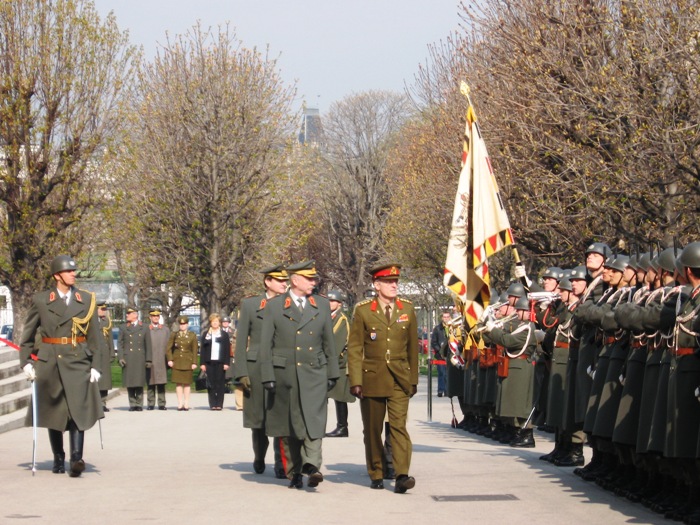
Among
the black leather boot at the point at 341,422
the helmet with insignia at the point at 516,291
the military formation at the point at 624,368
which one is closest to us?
the military formation at the point at 624,368

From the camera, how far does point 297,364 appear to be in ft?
40.4

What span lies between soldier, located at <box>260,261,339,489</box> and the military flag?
1802mm

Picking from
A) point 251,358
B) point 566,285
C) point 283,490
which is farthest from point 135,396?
point 283,490

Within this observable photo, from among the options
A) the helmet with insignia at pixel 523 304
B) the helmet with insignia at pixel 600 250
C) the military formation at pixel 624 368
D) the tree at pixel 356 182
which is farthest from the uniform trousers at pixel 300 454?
the tree at pixel 356 182

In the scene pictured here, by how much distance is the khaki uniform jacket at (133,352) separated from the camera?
26.0 m

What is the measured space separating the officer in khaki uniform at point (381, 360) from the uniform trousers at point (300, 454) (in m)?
0.44

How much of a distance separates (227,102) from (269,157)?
77.7 inches

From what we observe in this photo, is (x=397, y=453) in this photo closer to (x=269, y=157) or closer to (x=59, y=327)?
(x=59, y=327)

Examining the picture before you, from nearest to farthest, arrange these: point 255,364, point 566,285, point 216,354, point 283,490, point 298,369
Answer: point 283,490, point 298,369, point 255,364, point 566,285, point 216,354

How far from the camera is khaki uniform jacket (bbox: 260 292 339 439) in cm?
1217

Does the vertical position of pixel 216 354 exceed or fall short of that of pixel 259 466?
it exceeds it

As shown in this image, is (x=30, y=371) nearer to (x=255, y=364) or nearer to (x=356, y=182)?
(x=255, y=364)

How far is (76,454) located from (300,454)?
2.28 meters

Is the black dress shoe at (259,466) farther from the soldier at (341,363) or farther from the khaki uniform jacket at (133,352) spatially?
the khaki uniform jacket at (133,352)
